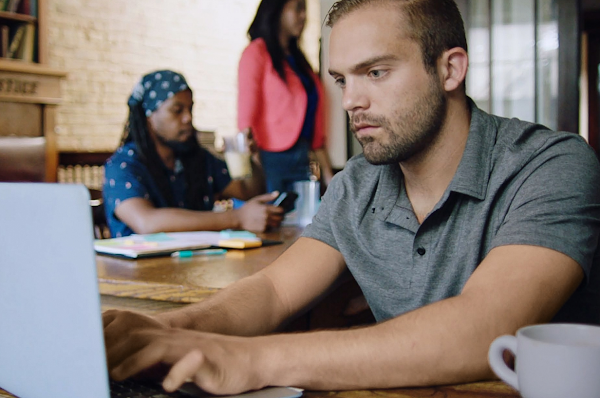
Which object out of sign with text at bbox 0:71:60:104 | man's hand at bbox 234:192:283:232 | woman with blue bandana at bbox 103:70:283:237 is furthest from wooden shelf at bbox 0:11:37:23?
man's hand at bbox 234:192:283:232

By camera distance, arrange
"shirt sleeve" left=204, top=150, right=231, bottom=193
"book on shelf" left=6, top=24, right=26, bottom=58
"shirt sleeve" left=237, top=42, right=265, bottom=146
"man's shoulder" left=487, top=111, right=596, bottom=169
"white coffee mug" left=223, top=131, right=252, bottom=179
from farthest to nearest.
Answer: "book on shelf" left=6, top=24, right=26, bottom=58 → "shirt sleeve" left=237, top=42, right=265, bottom=146 → "shirt sleeve" left=204, top=150, right=231, bottom=193 → "white coffee mug" left=223, top=131, right=252, bottom=179 → "man's shoulder" left=487, top=111, right=596, bottom=169

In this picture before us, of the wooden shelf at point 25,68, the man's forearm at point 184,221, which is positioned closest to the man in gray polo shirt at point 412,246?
the man's forearm at point 184,221

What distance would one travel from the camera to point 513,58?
12.3ft

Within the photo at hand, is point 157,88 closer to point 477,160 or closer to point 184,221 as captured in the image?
point 184,221

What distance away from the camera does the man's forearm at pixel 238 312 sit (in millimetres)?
870

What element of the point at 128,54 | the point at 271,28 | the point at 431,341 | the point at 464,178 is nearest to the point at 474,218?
the point at 464,178

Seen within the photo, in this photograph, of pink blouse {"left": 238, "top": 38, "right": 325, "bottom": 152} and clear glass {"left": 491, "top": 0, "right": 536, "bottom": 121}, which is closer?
pink blouse {"left": 238, "top": 38, "right": 325, "bottom": 152}

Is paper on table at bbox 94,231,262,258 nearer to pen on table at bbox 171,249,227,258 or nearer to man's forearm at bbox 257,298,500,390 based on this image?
pen on table at bbox 171,249,227,258

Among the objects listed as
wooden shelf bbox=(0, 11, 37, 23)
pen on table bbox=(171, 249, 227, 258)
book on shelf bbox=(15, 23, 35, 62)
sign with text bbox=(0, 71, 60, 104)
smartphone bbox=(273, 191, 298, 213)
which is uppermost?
wooden shelf bbox=(0, 11, 37, 23)

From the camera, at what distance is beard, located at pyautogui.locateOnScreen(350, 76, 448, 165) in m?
1.08

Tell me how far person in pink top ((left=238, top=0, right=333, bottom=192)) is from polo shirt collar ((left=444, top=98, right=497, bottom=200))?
170cm

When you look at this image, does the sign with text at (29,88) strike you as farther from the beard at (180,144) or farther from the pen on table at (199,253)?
the pen on table at (199,253)

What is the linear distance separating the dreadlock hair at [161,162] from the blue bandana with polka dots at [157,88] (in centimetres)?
3

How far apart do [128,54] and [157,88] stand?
333 centimetres
